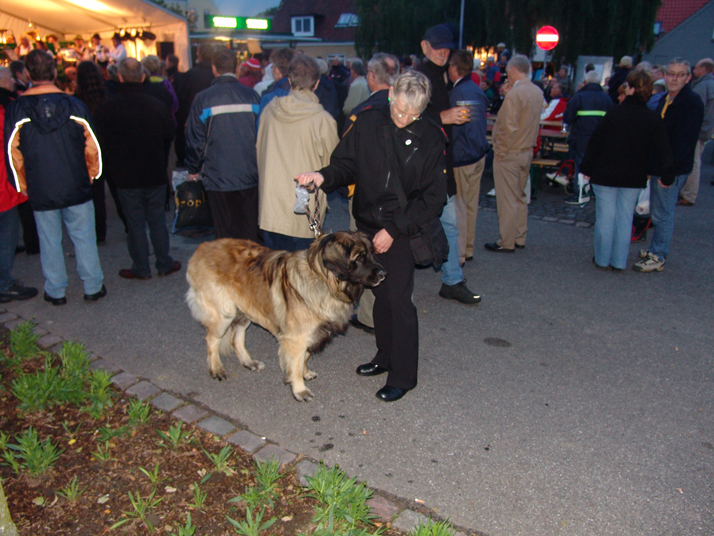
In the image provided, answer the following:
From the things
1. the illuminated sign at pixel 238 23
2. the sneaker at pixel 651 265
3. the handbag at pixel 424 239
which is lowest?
the sneaker at pixel 651 265

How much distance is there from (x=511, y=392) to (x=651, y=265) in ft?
11.3

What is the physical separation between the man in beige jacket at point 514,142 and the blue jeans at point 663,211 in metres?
1.50

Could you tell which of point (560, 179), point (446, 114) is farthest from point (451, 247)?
point (560, 179)

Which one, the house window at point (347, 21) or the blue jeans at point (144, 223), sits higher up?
the house window at point (347, 21)

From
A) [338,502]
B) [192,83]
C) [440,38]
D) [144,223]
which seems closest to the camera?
[338,502]

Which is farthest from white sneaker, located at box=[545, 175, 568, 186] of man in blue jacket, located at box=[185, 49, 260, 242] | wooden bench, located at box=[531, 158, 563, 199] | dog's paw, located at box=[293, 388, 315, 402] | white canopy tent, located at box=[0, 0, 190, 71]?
white canopy tent, located at box=[0, 0, 190, 71]

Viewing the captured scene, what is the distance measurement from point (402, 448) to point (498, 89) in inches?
562

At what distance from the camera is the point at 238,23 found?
28953 mm

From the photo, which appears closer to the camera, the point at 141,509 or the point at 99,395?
the point at 141,509

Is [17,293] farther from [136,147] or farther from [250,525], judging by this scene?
[250,525]

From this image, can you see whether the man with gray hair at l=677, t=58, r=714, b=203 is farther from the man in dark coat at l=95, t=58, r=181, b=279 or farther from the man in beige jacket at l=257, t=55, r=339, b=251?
the man in dark coat at l=95, t=58, r=181, b=279

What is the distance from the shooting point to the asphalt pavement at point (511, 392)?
2.97m

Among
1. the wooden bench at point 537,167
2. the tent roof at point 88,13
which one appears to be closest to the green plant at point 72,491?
the wooden bench at point 537,167

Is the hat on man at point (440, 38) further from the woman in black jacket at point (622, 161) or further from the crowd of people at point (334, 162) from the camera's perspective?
the woman in black jacket at point (622, 161)
